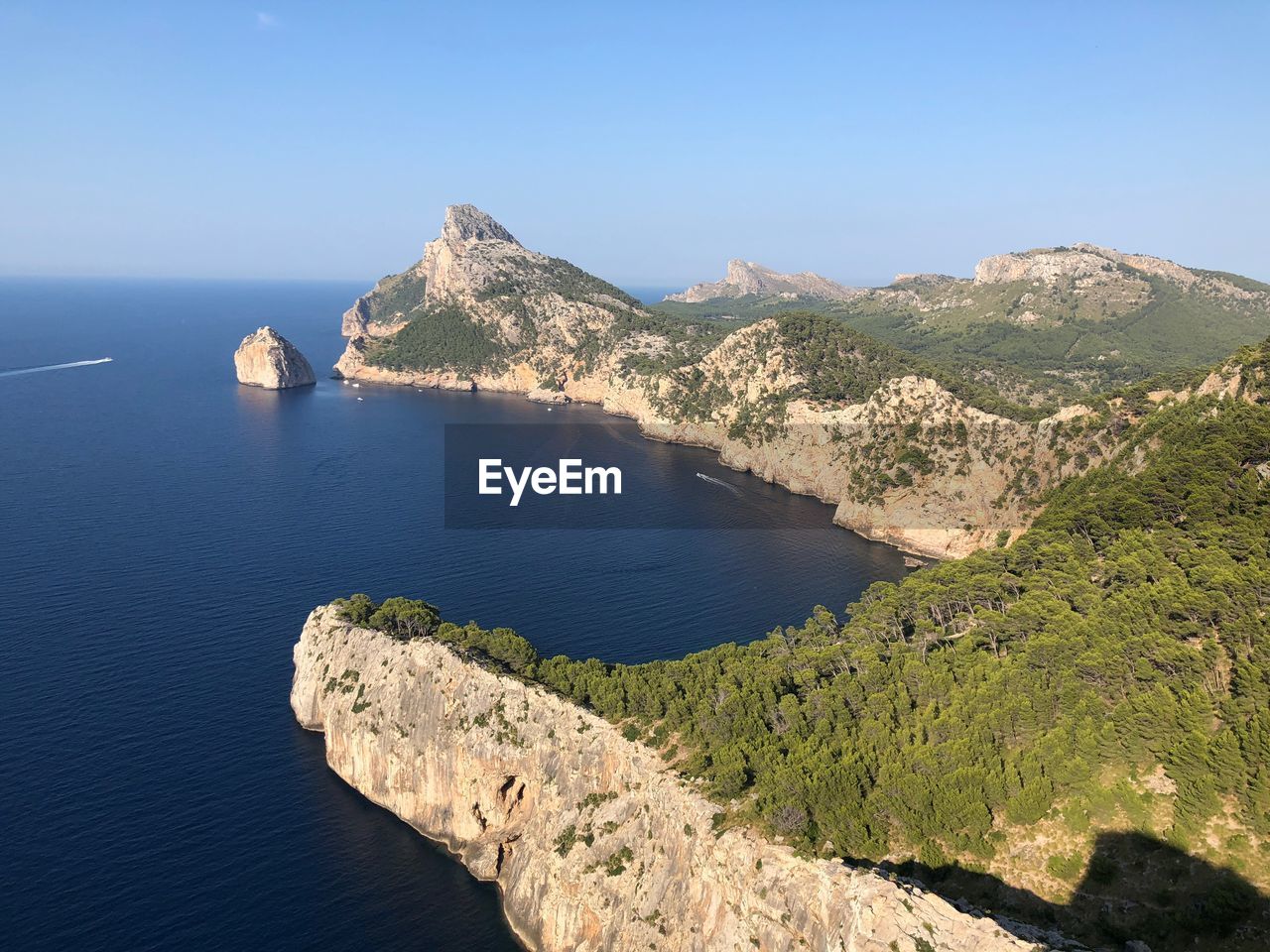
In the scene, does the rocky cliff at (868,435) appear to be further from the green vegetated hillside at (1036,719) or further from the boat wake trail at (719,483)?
the green vegetated hillside at (1036,719)

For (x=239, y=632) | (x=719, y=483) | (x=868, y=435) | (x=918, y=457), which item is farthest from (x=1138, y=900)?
(x=719, y=483)

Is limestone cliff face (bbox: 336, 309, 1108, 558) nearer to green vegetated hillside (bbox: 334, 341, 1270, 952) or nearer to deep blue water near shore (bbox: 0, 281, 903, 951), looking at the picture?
deep blue water near shore (bbox: 0, 281, 903, 951)

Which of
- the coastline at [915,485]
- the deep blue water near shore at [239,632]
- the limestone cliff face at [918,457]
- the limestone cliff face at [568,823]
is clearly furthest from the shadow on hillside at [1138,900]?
the limestone cliff face at [918,457]

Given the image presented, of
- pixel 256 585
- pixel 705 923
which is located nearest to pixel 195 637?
pixel 256 585

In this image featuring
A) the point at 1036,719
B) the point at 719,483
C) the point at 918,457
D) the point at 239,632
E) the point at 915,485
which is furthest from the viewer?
the point at 719,483

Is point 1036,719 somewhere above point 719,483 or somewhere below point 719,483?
above

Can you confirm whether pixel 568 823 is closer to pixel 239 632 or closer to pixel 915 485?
pixel 239 632
